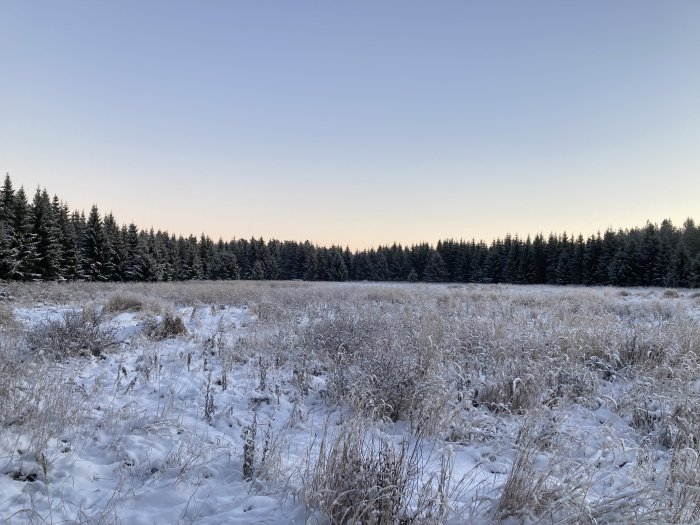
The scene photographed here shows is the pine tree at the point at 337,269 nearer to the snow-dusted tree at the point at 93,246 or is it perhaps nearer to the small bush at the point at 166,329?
the snow-dusted tree at the point at 93,246

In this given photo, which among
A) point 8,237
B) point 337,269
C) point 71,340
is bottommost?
point 71,340

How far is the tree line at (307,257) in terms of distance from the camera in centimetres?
3117

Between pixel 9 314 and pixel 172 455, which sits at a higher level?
pixel 9 314

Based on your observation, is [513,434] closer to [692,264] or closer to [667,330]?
[667,330]

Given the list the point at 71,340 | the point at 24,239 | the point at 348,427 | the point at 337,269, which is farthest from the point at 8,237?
Answer: the point at 337,269

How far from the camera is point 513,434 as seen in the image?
3.53m

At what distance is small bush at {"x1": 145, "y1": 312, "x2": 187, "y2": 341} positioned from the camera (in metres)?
6.96

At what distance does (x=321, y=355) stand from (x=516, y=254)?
59109 millimetres

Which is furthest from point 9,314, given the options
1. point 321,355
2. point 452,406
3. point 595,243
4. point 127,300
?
point 595,243

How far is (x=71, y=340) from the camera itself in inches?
219

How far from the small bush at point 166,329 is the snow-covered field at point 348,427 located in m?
0.04

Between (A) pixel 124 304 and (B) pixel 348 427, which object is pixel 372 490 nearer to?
(B) pixel 348 427

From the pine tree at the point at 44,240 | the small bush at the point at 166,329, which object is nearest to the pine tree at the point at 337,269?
the pine tree at the point at 44,240

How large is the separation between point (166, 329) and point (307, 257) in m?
67.9
